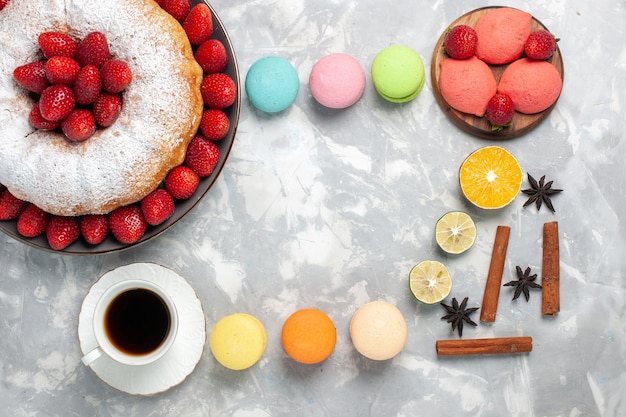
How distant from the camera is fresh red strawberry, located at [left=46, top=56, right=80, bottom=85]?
1437 mm

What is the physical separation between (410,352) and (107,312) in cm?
87

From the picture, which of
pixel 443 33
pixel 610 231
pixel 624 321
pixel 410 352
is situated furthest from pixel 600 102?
pixel 410 352

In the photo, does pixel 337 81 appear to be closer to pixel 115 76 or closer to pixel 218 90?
pixel 218 90

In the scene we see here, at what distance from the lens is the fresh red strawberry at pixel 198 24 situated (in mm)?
1623

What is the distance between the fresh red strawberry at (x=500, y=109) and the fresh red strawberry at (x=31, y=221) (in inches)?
49.0

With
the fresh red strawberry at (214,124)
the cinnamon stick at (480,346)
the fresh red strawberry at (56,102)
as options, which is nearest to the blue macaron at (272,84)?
the fresh red strawberry at (214,124)

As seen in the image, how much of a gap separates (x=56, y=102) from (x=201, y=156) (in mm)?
371

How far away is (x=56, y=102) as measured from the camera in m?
1.44

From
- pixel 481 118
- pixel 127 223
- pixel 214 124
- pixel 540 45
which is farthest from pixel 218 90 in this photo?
pixel 540 45

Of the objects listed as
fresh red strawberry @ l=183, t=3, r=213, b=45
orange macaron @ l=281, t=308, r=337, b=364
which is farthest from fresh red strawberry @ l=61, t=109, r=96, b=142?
orange macaron @ l=281, t=308, r=337, b=364

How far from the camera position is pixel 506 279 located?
193 centimetres

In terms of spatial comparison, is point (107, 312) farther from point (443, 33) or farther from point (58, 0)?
point (443, 33)

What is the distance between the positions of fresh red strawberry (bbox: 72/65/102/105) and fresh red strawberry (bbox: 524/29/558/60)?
118 centimetres

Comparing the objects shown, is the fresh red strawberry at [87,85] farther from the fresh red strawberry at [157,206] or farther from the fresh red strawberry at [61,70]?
the fresh red strawberry at [157,206]
